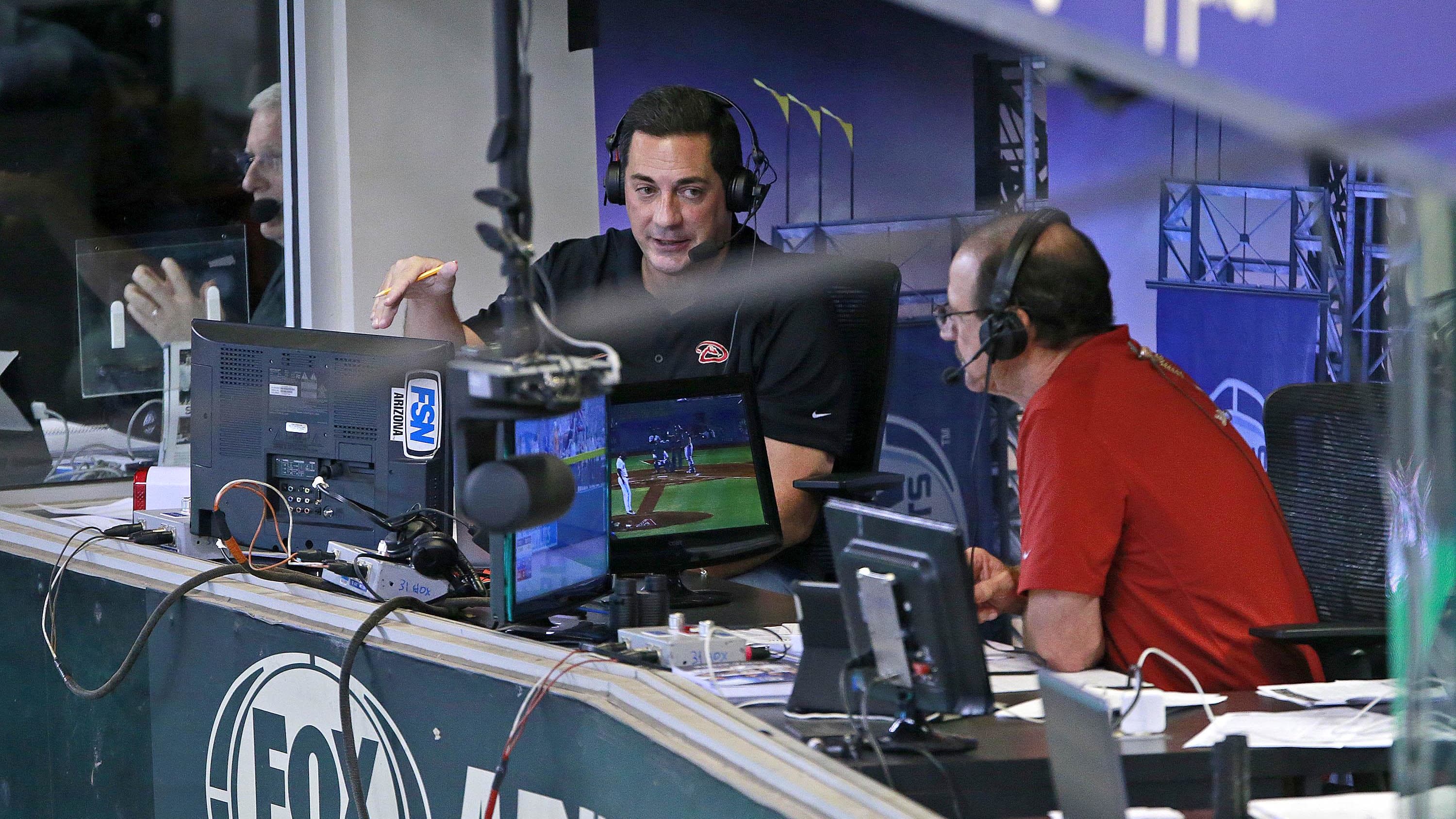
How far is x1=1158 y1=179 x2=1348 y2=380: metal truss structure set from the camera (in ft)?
10.3

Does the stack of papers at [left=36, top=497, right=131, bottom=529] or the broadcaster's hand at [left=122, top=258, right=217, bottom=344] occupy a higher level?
the broadcaster's hand at [left=122, top=258, right=217, bottom=344]

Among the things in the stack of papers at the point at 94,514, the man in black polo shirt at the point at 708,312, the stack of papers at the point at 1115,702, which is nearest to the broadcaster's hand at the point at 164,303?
the stack of papers at the point at 94,514

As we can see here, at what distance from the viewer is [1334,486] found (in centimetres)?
259

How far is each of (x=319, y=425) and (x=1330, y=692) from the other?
5.26 feet

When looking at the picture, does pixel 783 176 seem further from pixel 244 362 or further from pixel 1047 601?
pixel 1047 601

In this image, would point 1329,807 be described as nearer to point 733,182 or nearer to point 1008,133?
point 733,182

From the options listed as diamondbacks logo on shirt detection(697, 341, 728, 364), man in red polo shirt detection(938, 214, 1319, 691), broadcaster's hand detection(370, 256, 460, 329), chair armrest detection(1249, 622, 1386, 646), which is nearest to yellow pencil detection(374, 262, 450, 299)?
broadcaster's hand detection(370, 256, 460, 329)

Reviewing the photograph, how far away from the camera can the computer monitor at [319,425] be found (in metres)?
2.44

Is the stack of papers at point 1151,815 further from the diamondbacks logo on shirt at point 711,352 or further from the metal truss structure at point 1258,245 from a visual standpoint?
the metal truss structure at point 1258,245

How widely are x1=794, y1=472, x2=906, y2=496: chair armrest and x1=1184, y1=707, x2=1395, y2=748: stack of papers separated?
108 centimetres

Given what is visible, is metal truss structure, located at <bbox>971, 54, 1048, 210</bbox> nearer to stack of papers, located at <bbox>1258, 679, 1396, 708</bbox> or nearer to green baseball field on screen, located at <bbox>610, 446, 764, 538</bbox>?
green baseball field on screen, located at <bbox>610, 446, 764, 538</bbox>

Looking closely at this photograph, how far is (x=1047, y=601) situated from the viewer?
1.95m

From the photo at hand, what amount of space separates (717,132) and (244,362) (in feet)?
3.36

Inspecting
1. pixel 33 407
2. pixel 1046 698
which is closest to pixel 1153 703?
pixel 1046 698
